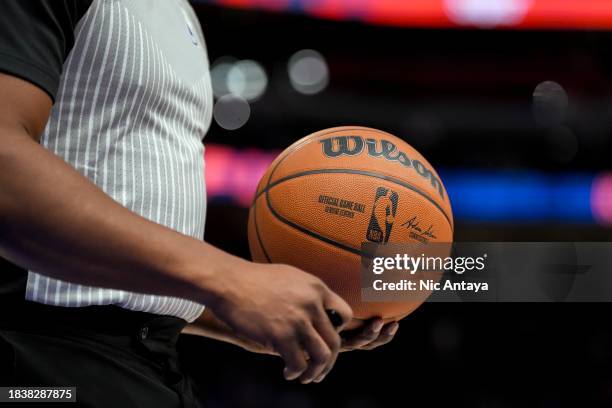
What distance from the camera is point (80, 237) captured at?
902mm

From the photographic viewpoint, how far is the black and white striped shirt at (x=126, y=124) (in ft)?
3.85

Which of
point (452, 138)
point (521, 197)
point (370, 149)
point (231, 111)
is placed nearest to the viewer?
point (370, 149)

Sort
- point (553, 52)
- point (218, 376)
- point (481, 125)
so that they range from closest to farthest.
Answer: point (218, 376)
point (481, 125)
point (553, 52)

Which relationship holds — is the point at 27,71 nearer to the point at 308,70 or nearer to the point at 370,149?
the point at 370,149

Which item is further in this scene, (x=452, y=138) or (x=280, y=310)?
(x=452, y=138)

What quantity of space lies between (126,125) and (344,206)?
0.42m

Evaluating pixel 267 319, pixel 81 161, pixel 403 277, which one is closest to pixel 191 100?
pixel 81 161

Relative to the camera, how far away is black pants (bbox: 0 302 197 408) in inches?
44.3

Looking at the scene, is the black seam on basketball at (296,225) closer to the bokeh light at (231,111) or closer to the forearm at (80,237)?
the forearm at (80,237)

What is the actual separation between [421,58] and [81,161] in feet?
32.8

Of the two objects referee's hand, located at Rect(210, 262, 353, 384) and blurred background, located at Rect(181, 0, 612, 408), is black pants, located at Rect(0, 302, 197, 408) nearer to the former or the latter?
referee's hand, located at Rect(210, 262, 353, 384)

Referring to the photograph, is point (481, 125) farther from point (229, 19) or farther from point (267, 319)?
point (267, 319)

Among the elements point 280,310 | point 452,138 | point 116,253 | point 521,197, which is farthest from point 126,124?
point 452,138

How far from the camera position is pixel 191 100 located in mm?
1419
